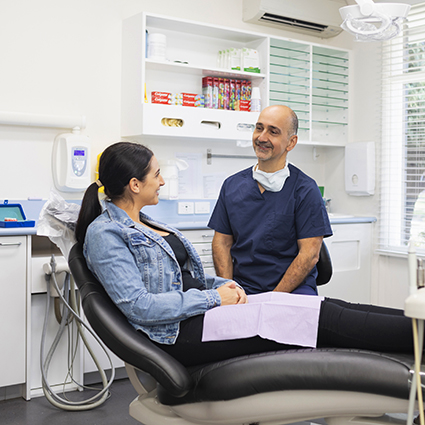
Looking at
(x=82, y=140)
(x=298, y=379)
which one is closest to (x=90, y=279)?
(x=298, y=379)

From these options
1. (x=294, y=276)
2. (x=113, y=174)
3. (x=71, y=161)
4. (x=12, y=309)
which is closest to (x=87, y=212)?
(x=113, y=174)

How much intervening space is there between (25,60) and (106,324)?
213 centimetres

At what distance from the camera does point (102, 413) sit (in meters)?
2.42

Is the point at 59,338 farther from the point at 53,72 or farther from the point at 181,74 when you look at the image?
the point at 181,74

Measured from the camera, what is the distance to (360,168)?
12.9 feet

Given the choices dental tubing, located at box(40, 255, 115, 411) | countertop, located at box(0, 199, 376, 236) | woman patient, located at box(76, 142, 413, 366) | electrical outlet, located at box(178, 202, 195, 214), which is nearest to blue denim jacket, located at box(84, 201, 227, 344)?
woman patient, located at box(76, 142, 413, 366)

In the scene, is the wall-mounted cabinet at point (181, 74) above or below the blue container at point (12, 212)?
above

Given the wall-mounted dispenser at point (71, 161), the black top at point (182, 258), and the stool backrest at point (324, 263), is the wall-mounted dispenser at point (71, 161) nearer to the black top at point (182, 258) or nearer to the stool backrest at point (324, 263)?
the black top at point (182, 258)

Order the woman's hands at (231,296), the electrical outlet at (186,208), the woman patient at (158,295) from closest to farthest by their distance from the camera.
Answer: the woman patient at (158,295), the woman's hands at (231,296), the electrical outlet at (186,208)

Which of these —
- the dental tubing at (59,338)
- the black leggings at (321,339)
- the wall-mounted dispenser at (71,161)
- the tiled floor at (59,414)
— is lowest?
the tiled floor at (59,414)

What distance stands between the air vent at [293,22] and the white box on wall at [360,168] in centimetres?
91

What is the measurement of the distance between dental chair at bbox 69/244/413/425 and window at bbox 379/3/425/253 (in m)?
2.41

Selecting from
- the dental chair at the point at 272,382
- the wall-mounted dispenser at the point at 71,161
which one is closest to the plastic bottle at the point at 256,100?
the wall-mounted dispenser at the point at 71,161

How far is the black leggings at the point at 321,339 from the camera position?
152cm
